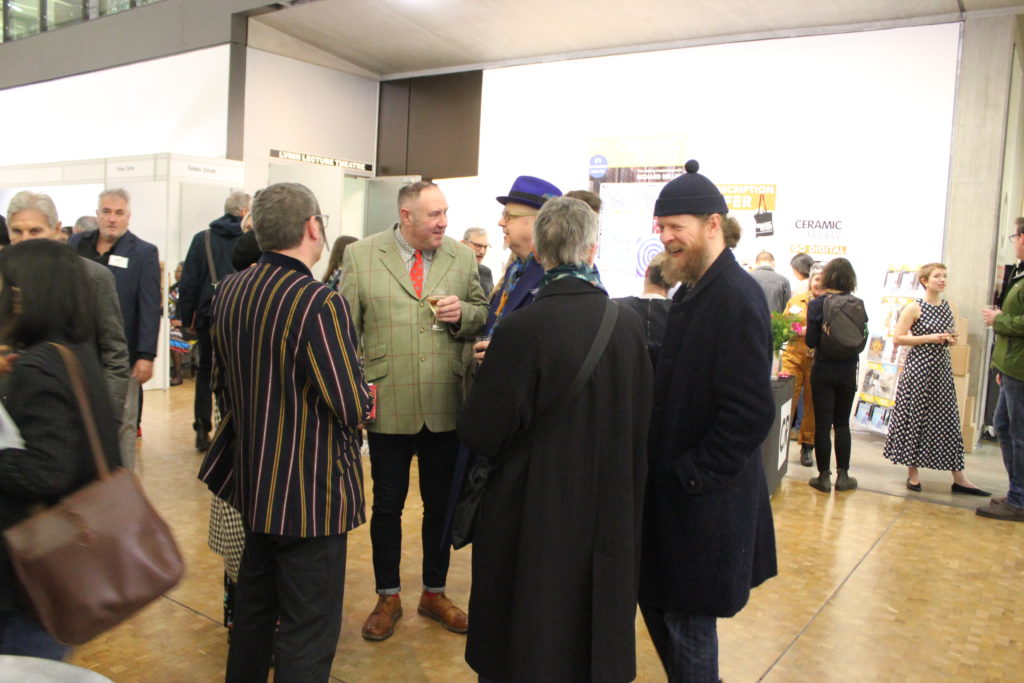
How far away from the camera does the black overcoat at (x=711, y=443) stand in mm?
1896

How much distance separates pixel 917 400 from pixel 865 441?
2.09 m

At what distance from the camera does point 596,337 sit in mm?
1876

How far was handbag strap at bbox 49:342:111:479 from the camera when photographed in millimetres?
1597

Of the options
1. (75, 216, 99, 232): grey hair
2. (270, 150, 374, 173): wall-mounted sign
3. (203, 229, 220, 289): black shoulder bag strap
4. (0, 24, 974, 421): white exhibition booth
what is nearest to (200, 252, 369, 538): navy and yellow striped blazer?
(203, 229, 220, 289): black shoulder bag strap

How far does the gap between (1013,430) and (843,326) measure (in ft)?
4.01

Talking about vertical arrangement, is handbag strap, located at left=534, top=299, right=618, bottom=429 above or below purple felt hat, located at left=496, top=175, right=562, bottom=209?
below

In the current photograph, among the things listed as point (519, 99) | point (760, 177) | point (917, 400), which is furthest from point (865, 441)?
point (519, 99)

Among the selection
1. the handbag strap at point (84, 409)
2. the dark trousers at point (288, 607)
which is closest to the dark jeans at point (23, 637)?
the handbag strap at point (84, 409)

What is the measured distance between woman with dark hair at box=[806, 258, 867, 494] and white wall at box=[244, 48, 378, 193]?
7917mm

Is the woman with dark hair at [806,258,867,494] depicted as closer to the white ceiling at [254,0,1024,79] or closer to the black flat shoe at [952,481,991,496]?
the black flat shoe at [952,481,991,496]

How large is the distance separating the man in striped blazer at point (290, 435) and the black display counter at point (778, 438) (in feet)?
11.3

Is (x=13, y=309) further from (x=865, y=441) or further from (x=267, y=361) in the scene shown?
(x=865, y=441)

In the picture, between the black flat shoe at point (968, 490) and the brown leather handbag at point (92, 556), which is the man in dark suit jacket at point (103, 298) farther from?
the black flat shoe at point (968, 490)

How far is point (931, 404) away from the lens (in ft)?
18.4
